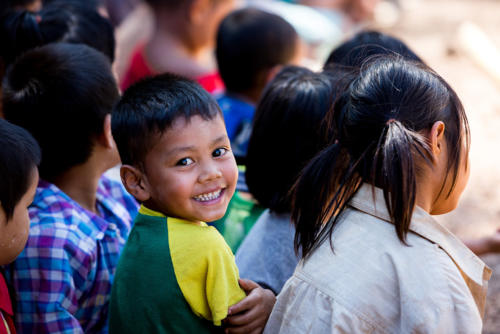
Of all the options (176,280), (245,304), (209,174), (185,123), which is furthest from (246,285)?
(185,123)

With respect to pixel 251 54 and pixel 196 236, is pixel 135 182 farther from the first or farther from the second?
pixel 251 54

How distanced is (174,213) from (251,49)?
6.62 ft

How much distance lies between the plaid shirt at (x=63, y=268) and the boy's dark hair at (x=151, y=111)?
0.34 meters

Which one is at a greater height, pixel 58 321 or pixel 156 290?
pixel 156 290

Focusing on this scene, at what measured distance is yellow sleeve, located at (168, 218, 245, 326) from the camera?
138 centimetres

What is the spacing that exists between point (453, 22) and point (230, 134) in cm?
705

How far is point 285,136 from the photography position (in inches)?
73.3

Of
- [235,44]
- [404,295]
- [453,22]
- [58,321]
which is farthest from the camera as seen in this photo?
[453,22]

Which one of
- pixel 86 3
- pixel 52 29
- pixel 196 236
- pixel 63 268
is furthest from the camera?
pixel 86 3

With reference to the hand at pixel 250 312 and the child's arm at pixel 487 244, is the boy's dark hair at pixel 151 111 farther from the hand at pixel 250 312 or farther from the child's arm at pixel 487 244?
the child's arm at pixel 487 244

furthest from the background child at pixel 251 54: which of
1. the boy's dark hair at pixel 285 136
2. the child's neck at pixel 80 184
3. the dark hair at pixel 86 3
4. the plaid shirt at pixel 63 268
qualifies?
the plaid shirt at pixel 63 268

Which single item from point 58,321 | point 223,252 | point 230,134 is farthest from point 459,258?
point 230,134

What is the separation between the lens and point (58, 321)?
1622 millimetres

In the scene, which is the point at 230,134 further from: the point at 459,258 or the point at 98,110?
the point at 459,258
